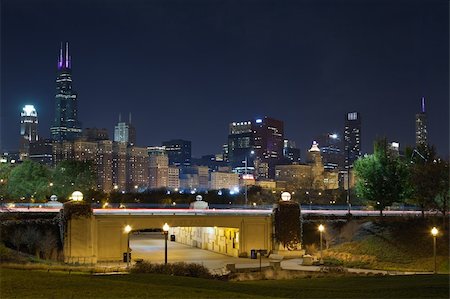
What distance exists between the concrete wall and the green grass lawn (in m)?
21.1

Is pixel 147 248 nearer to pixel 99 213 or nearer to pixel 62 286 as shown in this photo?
pixel 99 213

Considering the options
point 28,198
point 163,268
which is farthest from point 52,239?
point 28,198

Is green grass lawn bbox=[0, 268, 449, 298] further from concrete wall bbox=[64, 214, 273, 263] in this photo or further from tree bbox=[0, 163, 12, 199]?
tree bbox=[0, 163, 12, 199]

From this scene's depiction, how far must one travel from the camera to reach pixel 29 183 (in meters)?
81.1

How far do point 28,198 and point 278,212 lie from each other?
4750 cm

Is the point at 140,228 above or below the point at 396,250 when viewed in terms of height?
above

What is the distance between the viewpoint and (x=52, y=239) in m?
45.1

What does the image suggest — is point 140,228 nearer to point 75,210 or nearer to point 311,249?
point 75,210

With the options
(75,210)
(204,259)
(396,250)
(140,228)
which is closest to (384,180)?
(396,250)

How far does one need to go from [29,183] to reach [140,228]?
38389 mm

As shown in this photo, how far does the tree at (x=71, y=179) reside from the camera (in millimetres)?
89375

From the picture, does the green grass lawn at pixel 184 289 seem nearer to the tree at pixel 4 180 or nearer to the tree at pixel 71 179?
the tree at pixel 4 180

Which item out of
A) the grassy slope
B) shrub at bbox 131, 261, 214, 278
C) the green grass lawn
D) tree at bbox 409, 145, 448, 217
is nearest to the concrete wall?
the grassy slope

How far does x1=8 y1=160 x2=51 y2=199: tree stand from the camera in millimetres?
81562
